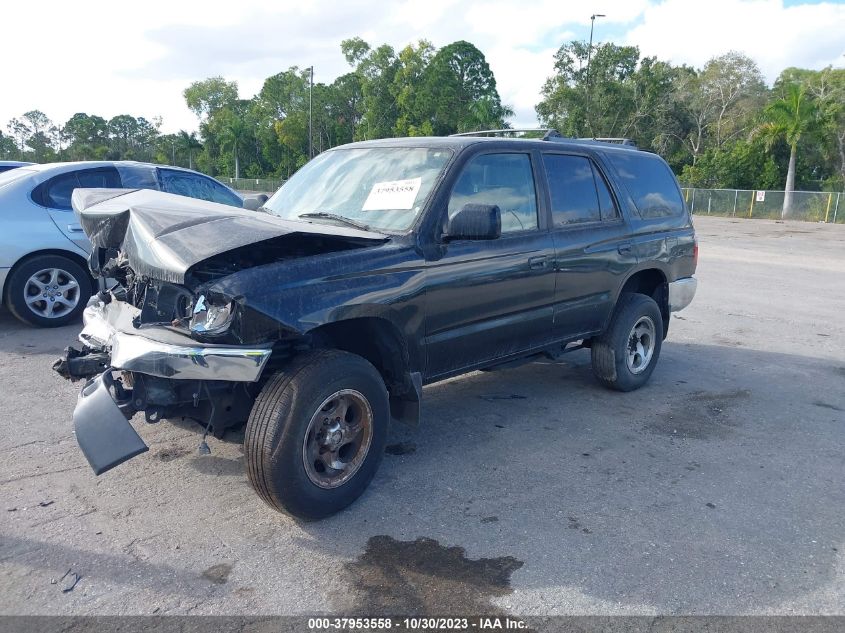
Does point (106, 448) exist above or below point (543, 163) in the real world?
below

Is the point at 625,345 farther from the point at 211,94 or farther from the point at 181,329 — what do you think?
the point at 211,94

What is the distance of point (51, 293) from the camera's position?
7.21m

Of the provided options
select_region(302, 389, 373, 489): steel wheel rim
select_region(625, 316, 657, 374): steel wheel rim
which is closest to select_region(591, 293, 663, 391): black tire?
select_region(625, 316, 657, 374): steel wheel rim

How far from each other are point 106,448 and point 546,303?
2.95 metres

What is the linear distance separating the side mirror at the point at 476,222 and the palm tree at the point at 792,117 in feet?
125

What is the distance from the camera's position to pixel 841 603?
299cm

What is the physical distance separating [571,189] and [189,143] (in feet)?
267

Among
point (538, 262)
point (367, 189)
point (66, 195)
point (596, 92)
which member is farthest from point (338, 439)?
point (596, 92)

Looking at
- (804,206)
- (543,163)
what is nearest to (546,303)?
(543,163)

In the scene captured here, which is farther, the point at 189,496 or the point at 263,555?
the point at 189,496

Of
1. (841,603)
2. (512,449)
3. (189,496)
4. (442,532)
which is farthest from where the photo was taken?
(512,449)

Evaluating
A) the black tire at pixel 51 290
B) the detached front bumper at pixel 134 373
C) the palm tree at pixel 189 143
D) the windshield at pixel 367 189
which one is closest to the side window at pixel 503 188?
the windshield at pixel 367 189

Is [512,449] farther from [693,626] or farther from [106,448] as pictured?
[106,448]

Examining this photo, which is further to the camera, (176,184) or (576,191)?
(176,184)
